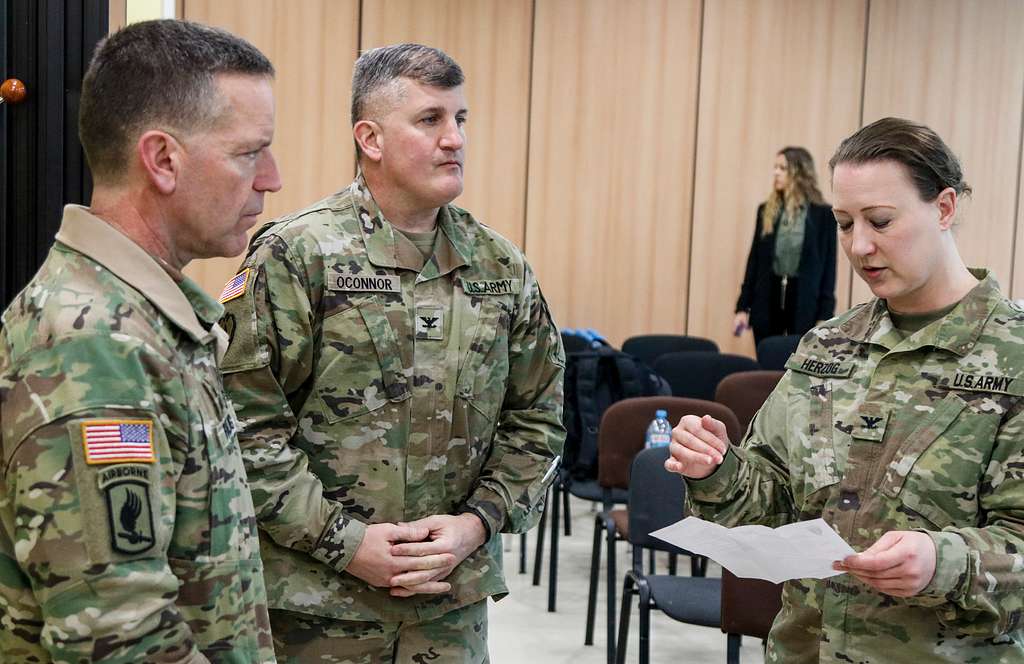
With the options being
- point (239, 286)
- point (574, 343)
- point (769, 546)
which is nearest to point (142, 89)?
point (239, 286)

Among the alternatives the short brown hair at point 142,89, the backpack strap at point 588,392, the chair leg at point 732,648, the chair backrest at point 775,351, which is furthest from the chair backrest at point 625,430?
the short brown hair at point 142,89

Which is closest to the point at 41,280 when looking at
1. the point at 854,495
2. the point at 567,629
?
the point at 854,495

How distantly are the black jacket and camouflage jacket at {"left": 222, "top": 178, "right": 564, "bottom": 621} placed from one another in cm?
532

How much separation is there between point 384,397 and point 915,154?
1.03m

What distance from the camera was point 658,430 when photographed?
14.2 feet

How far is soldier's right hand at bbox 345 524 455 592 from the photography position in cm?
202

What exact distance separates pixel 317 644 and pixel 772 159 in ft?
23.2

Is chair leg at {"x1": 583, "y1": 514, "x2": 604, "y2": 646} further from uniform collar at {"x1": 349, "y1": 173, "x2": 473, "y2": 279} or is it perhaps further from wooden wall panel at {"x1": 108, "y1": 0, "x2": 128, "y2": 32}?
wooden wall panel at {"x1": 108, "y1": 0, "x2": 128, "y2": 32}

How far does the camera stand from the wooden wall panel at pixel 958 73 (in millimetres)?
8500

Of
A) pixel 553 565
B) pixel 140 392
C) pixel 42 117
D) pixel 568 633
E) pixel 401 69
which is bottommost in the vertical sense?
pixel 568 633

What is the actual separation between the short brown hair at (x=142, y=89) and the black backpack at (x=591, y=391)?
3636 mm

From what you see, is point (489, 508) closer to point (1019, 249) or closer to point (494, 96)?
point (494, 96)

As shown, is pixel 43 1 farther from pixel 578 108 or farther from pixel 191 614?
pixel 578 108

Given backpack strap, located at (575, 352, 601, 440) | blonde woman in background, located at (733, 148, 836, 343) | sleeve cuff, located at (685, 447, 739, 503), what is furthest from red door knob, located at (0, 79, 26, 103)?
blonde woman in background, located at (733, 148, 836, 343)
